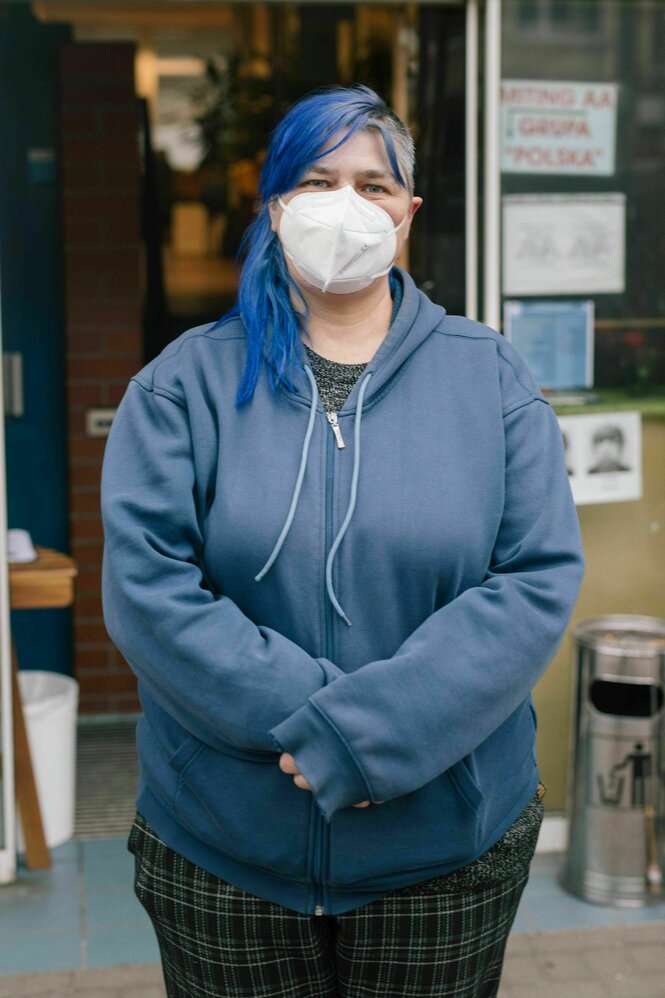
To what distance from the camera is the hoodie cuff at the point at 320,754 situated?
5.30 feet

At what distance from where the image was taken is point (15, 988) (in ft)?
10.4

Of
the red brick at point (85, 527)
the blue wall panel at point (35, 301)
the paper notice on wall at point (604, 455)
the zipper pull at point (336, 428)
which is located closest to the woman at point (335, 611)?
the zipper pull at point (336, 428)

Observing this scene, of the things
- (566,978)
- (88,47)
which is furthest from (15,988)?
(88,47)

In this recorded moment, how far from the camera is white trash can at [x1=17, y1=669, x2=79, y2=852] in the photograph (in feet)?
12.9

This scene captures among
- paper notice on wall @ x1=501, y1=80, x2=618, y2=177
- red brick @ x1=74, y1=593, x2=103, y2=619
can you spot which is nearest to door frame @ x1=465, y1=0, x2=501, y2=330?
paper notice on wall @ x1=501, y1=80, x2=618, y2=177

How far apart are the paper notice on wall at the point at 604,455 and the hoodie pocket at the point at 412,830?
2108 millimetres

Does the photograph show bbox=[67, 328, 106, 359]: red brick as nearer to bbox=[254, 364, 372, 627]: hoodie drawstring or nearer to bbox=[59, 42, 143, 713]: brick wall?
Result: bbox=[59, 42, 143, 713]: brick wall

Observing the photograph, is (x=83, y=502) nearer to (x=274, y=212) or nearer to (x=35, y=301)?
(x=35, y=301)

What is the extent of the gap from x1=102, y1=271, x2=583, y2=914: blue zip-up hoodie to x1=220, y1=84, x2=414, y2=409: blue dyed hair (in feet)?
0.12

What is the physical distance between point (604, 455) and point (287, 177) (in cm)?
216

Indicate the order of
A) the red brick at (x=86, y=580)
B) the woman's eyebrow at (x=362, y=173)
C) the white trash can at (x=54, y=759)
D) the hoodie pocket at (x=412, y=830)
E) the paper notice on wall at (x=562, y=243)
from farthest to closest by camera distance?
the red brick at (x=86, y=580), the white trash can at (x=54, y=759), the paper notice on wall at (x=562, y=243), the woman's eyebrow at (x=362, y=173), the hoodie pocket at (x=412, y=830)

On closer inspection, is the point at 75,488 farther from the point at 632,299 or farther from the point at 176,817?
the point at 176,817

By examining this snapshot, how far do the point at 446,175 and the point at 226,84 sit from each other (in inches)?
125

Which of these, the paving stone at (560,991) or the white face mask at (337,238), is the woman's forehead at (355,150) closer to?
the white face mask at (337,238)
